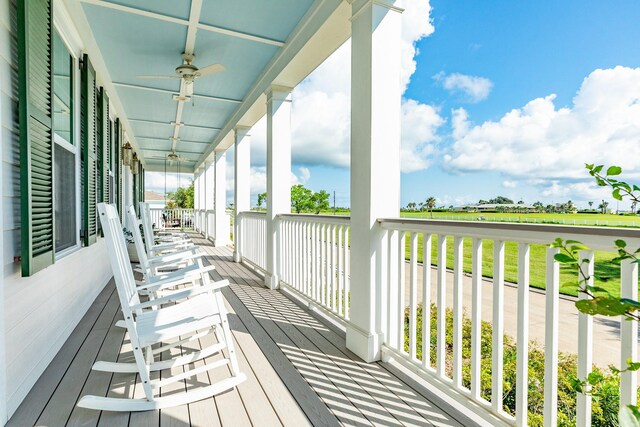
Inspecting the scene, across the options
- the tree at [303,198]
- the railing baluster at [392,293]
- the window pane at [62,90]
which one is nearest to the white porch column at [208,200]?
the tree at [303,198]

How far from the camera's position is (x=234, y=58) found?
4230mm

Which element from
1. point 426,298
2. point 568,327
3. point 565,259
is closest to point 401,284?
point 426,298

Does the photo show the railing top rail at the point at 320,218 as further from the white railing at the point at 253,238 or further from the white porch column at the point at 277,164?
the white railing at the point at 253,238

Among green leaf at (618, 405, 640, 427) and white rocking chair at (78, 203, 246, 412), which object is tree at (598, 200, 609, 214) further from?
white rocking chair at (78, 203, 246, 412)

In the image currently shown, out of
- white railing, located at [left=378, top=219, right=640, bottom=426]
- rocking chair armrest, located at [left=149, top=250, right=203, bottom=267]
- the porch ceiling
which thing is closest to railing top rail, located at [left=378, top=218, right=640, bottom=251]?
white railing, located at [left=378, top=219, right=640, bottom=426]

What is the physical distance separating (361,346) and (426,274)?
0.74 m

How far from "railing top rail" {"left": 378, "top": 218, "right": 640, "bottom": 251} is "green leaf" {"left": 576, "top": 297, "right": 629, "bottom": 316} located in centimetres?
49

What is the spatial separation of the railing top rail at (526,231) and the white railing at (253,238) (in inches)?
130

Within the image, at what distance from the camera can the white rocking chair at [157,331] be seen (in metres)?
1.77

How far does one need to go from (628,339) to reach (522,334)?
15.1 inches

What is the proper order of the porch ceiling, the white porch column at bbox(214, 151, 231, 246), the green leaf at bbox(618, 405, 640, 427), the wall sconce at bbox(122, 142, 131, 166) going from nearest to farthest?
the green leaf at bbox(618, 405, 640, 427), the porch ceiling, the wall sconce at bbox(122, 142, 131, 166), the white porch column at bbox(214, 151, 231, 246)

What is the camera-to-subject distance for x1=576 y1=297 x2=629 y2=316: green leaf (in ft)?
2.47

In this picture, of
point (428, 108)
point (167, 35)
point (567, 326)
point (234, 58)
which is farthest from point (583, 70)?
point (428, 108)

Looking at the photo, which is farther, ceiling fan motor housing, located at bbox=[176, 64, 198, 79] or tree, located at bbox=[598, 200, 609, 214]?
ceiling fan motor housing, located at bbox=[176, 64, 198, 79]
